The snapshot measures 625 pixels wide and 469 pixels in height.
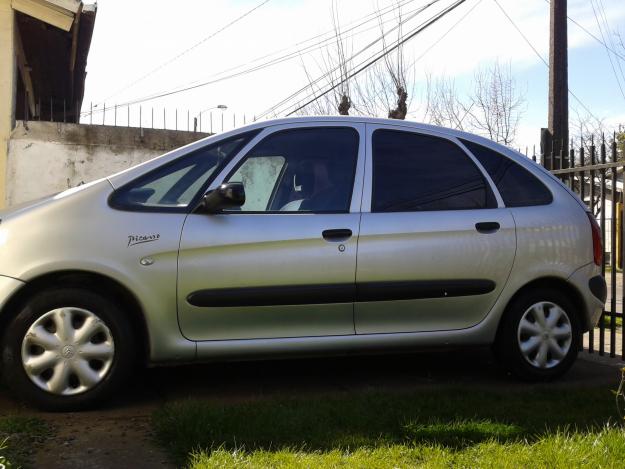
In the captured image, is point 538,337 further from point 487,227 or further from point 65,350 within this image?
point 65,350

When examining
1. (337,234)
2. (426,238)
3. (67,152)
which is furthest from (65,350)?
(67,152)

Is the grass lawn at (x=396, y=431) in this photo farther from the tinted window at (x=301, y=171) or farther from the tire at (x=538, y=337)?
the tinted window at (x=301, y=171)

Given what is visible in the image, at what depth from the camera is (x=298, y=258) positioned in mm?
4133

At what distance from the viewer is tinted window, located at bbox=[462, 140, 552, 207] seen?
4.73 meters

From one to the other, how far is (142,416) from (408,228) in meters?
1.96

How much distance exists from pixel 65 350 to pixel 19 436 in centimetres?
55

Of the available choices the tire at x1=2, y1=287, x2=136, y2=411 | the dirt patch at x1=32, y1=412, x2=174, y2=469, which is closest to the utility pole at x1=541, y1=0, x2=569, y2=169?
the tire at x1=2, y1=287, x2=136, y2=411

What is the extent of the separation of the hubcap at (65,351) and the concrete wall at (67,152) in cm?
562

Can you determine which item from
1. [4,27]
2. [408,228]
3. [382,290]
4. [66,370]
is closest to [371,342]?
[382,290]

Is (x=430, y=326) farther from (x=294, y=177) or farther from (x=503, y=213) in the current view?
(x=294, y=177)

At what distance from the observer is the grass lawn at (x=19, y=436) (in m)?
3.00

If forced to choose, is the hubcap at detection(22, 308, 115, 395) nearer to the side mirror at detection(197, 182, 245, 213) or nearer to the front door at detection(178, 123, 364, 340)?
the front door at detection(178, 123, 364, 340)

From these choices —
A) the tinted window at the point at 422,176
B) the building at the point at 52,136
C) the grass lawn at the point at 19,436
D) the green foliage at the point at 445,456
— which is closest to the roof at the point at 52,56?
the building at the point at 52,136

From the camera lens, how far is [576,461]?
3016 millimetres
